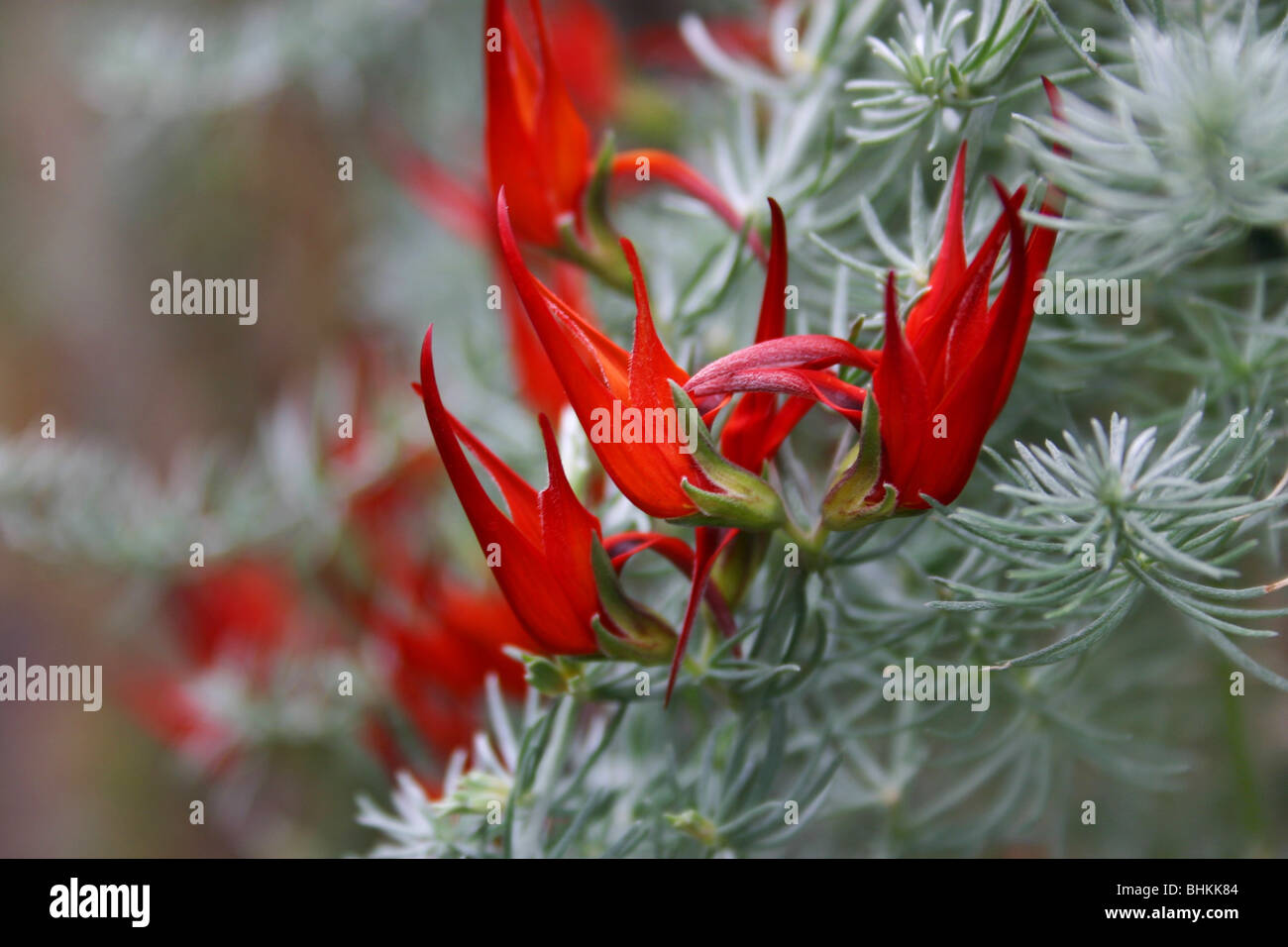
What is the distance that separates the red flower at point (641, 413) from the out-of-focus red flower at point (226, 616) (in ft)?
1.63

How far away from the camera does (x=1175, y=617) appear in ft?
1.89

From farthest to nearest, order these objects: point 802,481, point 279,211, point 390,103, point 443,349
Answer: point 279,211, point 390,103, point 443,349, point 802,481

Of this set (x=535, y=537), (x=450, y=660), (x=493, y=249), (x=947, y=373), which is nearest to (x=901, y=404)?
(x=947, y=373)

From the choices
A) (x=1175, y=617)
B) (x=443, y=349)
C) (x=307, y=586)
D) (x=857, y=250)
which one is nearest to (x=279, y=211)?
(x=443, y=349)

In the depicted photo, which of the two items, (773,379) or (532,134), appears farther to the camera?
(532,134)

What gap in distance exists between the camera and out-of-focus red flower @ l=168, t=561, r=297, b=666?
2.56 ft

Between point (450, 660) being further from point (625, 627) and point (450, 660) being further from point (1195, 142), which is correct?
point (1195, 142)

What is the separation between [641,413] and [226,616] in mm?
554

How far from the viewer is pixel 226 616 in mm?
796

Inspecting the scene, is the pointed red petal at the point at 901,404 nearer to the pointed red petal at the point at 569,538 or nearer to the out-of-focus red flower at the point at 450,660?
the pointed red petal at the point at 569,538

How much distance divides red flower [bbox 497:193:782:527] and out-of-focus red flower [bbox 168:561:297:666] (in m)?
0.50

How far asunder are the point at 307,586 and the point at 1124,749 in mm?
523

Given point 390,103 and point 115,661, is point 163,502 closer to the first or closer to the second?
point 390,103

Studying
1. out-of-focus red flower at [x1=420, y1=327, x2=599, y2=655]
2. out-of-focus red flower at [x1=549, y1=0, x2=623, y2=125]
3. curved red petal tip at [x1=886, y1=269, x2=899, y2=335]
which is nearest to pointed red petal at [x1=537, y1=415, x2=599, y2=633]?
out-of-focus red flower at [x1=420, y1=327, x2=599, y2=655]
